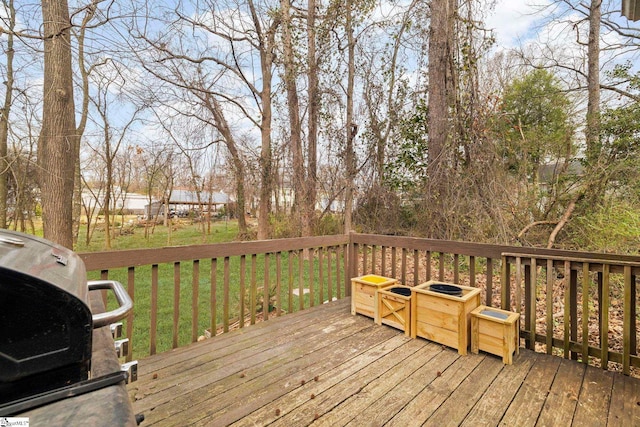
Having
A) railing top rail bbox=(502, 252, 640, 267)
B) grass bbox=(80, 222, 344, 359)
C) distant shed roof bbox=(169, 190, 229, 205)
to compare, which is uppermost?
distant shed roof bbox=(169, 190, 229, 205)

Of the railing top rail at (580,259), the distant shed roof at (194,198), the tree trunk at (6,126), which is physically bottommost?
the railing top rail at (580,259)

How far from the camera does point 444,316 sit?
2373 mm

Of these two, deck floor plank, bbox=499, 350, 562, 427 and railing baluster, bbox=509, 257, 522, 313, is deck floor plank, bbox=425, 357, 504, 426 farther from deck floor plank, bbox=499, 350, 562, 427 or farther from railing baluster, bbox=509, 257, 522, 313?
railing baluster, bbox=509, 257, 522, 313

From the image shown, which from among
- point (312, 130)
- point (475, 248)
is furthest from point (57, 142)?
point (475, 248)

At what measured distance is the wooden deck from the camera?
1.59 metres

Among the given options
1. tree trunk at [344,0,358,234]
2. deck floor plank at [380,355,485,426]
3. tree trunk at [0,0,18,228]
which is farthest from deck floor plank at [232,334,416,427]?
tree trunk at [344,0,358,234]

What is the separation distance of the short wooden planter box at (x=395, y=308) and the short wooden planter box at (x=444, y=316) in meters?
0.06

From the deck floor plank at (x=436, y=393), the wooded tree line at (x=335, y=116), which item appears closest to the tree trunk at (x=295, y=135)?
the wooded tree line at (x=335, y=116)

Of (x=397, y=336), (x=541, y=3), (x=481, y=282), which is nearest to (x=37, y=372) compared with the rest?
(x=397, y=336)

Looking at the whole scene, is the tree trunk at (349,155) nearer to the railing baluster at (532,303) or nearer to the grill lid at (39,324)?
the railing baluster at (532,303)

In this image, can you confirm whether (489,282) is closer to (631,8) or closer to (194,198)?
(631,8)

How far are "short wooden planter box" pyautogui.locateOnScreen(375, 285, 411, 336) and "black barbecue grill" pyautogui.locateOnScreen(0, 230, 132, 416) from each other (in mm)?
2333

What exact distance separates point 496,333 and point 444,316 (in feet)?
Answer: 1.15

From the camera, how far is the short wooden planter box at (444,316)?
227 cm
